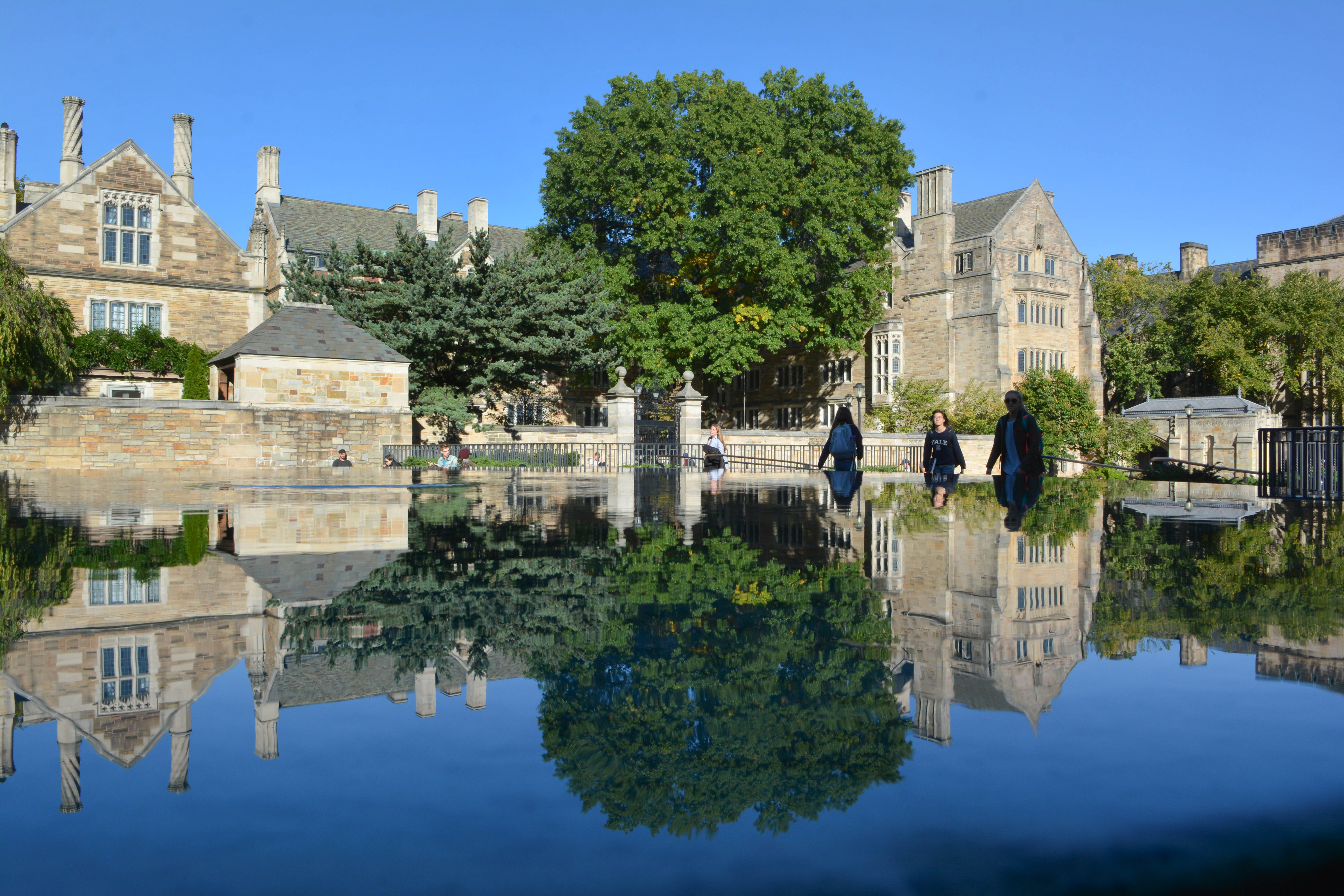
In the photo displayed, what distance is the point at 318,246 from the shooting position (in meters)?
50.9

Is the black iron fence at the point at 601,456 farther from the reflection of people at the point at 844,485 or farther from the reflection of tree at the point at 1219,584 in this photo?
the reflection of tree at the point at 1219,584

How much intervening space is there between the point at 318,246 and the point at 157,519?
1741 inches

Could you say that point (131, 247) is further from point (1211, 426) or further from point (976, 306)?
point (1211, 426)

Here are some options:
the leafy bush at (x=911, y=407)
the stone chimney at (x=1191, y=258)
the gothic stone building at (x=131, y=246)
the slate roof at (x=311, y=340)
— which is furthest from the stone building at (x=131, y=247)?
the stone chimney at (x=1191, y=258)

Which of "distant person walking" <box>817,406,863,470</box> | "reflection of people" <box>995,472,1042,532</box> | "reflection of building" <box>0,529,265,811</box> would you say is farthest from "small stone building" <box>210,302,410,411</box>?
"reflection of building" <box>0,529,265,811</box>

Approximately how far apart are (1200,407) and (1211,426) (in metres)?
2.55

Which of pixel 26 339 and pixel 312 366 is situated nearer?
pixel 26 339

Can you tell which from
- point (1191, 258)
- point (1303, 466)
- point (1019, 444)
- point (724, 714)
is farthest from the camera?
point (1191, 258)

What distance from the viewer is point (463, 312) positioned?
34.8 m

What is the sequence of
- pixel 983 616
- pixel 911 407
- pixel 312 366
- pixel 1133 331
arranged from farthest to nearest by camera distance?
→ pixel 1133 331
pixel 911 407
pixel 312 366
pixel 983 616

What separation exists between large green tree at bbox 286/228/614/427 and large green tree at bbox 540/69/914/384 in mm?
2703

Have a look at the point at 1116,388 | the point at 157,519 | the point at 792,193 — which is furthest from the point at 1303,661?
the point at 1116,388

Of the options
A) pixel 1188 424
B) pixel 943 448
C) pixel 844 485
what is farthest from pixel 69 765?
pixel 1188 424

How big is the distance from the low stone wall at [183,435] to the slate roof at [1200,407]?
Result: 4118 cm
